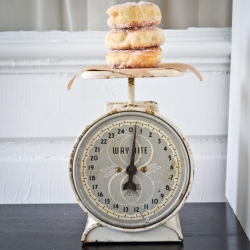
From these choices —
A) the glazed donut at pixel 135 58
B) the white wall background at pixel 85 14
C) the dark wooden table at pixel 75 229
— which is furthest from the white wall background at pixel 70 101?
the glazed donut at pixel 135 58

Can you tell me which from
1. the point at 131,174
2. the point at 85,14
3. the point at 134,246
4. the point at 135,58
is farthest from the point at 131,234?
the point at 85,14

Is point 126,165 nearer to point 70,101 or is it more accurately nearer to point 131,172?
point 131,172

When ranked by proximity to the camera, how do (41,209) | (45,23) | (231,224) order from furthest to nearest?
A: (45,23) → (41,209) → (231,224)

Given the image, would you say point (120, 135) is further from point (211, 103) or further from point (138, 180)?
point (211, 103)

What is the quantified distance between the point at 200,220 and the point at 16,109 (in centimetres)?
69

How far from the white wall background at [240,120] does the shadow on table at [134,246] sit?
0.20m

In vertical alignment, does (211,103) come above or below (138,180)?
above

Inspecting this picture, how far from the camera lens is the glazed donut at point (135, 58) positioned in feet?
3.54

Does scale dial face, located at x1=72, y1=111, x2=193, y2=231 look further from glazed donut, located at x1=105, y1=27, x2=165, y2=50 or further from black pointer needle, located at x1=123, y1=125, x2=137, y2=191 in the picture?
glazed donut, located at x1=105, y1=27, x2=165, y2=50

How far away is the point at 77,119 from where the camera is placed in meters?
1.53

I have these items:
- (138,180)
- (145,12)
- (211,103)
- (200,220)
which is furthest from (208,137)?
(145,12)

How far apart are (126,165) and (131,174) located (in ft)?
0.08

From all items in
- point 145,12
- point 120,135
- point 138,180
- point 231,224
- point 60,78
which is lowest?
point 231,224

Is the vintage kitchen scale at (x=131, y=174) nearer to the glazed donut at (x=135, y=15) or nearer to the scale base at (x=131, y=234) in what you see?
the scale base at (x=131, y=234)
